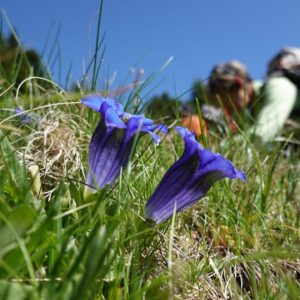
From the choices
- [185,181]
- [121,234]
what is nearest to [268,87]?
[185,181]

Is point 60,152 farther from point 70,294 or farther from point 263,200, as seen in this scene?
point 70,294

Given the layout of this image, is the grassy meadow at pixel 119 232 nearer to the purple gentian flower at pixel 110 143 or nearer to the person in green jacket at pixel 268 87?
the purple gentian flower at pixel 110 143

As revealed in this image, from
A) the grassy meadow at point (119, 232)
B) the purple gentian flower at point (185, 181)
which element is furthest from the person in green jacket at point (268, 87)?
the purple gentian flower at point (185, 181)

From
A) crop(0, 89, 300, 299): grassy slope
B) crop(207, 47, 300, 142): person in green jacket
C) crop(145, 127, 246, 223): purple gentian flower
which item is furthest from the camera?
crop(207, 47, 300, 142): person in green jacket

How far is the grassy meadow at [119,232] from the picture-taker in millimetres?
870

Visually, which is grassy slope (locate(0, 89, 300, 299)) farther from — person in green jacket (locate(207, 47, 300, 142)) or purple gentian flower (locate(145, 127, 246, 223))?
person in green jacket (locate(207, 47, 300, 142))

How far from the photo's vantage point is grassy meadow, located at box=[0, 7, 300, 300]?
0.87 metres

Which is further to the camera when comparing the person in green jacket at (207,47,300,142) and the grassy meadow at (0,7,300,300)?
the person in green jacket at (207,47,300,142)

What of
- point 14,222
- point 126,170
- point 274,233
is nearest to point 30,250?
point 14,222

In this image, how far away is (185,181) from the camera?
119 centimetres

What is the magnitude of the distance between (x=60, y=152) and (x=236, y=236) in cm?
48

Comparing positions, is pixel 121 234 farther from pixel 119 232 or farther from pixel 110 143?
pixel 110 143

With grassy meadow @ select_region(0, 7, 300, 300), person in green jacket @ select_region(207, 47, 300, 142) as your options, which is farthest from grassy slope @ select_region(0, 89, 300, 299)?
person in green jacket @ select_region(207, 47, 300, 142)

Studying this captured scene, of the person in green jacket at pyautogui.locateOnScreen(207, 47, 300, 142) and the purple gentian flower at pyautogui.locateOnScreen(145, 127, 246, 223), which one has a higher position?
the purple gentian flower at pyautogui.locateOnScreen(145, 127, 246, 223)
